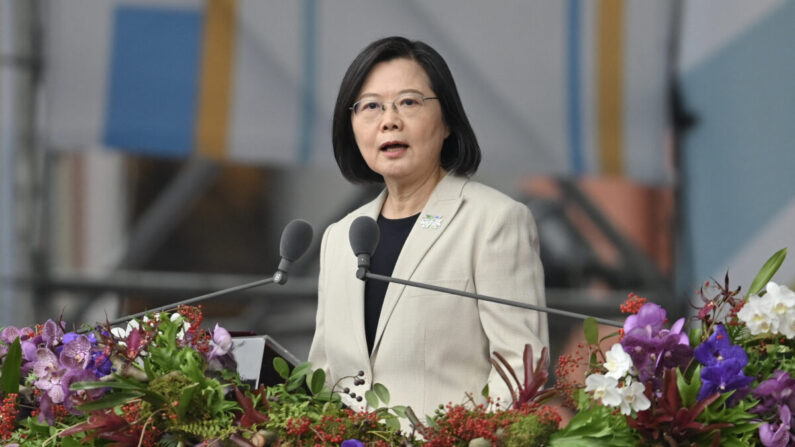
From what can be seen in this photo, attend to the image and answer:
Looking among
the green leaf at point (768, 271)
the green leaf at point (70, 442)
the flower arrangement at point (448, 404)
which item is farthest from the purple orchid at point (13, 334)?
the green leaf at point (768, 271)

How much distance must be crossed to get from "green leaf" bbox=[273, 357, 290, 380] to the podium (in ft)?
0.14

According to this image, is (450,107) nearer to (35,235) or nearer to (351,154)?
(351,154)

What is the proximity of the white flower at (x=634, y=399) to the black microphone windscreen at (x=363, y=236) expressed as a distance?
1.78 ft

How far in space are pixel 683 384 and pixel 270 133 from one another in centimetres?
333

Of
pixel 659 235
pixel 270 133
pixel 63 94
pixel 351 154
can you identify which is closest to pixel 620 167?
pixel 659 235

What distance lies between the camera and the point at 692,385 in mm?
1850

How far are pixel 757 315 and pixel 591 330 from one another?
0.84 ft

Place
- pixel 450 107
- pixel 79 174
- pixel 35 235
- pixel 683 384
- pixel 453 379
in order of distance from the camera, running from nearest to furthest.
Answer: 1. pixel 683 384
2. pixel 453 379
3. pixel 450 107
4. pixel 35 235
5. pixel 79 174

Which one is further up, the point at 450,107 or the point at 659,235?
the point at 450,107

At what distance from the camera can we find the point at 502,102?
4.90m

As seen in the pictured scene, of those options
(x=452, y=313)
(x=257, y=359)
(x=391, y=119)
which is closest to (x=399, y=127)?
(x=391, y=119)

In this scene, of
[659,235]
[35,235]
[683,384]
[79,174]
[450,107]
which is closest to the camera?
[683,384]

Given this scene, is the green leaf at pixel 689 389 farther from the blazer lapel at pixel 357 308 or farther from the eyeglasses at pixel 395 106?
the eyeglasses at pixel 395 106

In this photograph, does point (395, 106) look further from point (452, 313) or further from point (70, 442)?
point (70, 442)
